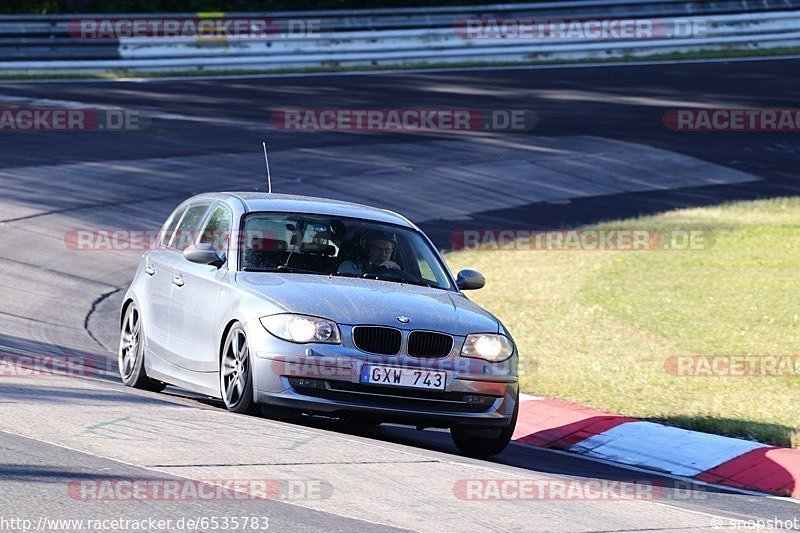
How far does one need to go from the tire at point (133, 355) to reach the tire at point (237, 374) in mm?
1499

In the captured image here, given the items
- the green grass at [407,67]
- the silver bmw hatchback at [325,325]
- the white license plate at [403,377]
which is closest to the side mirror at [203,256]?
the silver bmw hatchback at [325,325]

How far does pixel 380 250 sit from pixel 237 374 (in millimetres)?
1505

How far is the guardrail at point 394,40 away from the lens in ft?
103

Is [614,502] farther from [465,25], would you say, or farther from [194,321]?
[465,25]

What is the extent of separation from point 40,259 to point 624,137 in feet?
47.8

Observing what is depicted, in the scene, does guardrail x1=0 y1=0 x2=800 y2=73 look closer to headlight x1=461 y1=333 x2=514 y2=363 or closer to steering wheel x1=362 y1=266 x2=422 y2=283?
steering wheel x1=362 y1=266 x2=422 y2=283

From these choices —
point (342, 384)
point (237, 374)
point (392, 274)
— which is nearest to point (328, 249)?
point (392, 274)

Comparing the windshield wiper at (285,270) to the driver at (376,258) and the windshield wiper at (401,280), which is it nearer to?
the driver at (376,258)

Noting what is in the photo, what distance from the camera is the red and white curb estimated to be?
29.7 ft

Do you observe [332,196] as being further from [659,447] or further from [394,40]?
[394,40]

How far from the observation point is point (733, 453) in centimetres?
952

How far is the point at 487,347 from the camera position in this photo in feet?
29.0

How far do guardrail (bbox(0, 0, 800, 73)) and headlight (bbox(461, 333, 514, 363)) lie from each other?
23.8 m

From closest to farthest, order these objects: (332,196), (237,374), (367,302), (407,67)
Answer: (367,302), (237,374), (332,196), (407,67)
